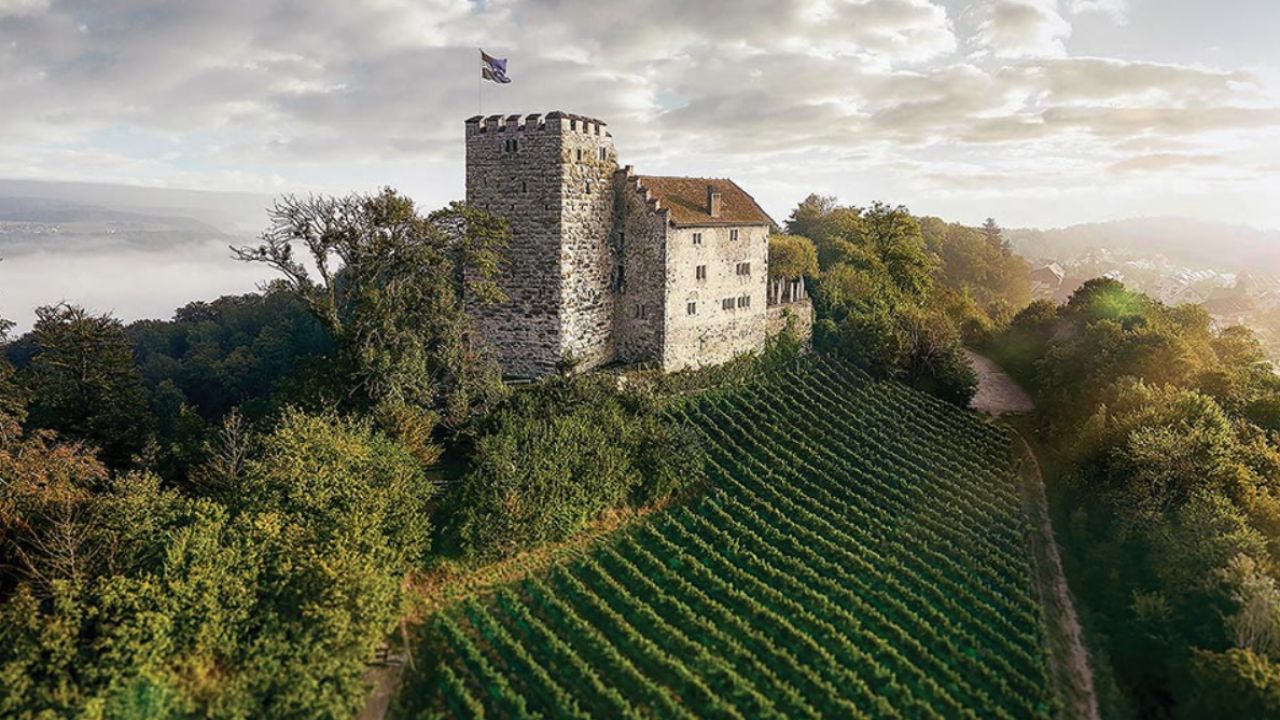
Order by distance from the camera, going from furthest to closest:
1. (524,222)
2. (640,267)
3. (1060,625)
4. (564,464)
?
(640,267)
(524,222)
(564,464)
(1060,625)

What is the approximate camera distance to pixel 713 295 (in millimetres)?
46188

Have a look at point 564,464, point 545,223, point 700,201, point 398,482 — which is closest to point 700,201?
point 700,201

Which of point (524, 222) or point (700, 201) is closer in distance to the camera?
point (524, 222)

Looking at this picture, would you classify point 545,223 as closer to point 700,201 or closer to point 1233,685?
point 700,201

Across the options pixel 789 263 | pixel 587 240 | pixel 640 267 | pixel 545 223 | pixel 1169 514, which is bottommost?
pixel 1169 514

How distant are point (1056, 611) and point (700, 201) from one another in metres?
30.4

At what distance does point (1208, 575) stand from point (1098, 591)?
4790 millimetres

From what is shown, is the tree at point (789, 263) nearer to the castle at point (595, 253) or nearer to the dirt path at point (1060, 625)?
the castle at point (595, 253)

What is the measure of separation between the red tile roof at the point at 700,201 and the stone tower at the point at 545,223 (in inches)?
141

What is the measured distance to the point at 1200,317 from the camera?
57.5 metres

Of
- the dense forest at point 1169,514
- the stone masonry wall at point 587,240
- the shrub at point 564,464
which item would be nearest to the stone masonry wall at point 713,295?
the stone masonry wall at point 587,240

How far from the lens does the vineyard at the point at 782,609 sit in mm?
22594

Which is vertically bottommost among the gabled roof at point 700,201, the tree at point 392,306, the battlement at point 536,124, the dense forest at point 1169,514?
the dense forest at point 1169,514

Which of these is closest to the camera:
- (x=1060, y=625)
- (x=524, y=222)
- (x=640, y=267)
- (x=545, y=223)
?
(x=1060, y=625)
